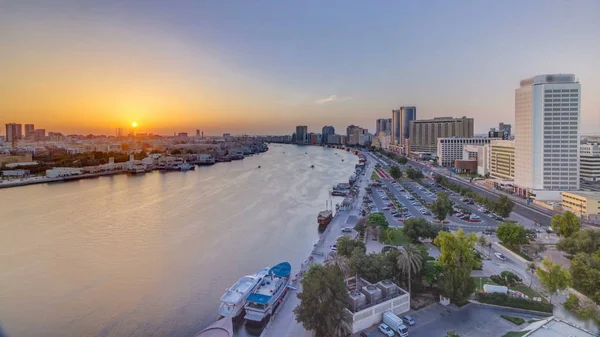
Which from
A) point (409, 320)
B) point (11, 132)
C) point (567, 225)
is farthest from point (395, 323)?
point (11, 132)

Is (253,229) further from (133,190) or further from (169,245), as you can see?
(133,190)

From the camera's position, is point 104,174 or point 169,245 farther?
point 104,174

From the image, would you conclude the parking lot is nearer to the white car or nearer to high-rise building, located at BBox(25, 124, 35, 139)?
the white car

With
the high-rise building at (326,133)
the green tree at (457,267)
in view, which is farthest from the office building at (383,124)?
the green tree at (457,267)

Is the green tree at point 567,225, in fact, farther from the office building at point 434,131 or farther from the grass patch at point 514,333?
the office building at point 434,131

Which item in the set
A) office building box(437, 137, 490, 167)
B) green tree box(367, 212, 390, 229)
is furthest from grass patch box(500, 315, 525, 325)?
office building box(437, 137, 490, 167)

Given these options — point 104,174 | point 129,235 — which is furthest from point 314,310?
point 104,174
